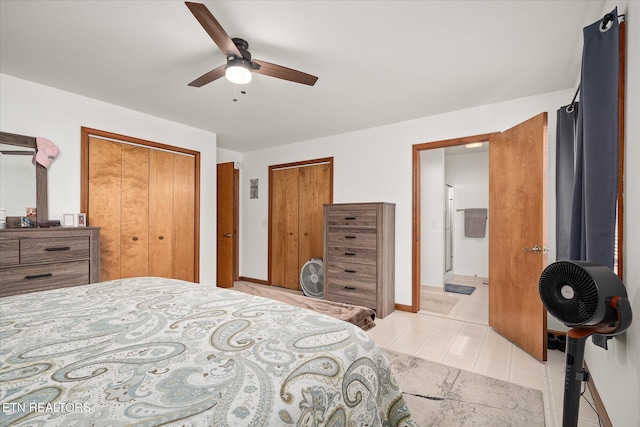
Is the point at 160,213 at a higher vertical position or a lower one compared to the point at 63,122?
lower

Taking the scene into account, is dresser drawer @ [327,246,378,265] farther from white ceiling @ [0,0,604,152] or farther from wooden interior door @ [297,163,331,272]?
white ceiling @ [0,0,604,152]

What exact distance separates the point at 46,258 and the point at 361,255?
3023mm

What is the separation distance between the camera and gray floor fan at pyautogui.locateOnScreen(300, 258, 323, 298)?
4207mm

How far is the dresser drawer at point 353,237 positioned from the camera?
3548 mm

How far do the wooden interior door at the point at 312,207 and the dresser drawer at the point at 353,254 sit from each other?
86 centimetres

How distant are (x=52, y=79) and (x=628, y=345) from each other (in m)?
4.47

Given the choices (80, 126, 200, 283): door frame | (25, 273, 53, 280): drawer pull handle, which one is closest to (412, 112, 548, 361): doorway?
(80, 126, 200, 283): door frame

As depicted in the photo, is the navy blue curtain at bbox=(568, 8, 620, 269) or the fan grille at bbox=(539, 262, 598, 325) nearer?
Result: the fan grille at bbox=(539, 262, 598, 325)

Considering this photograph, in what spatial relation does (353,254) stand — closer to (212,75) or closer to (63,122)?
(212,75)

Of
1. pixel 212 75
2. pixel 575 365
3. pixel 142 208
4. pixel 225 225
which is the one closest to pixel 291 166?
pixel 225 225

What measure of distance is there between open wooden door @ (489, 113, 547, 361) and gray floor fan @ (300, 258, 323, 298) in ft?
6.96

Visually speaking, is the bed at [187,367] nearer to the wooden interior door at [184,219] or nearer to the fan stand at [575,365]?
the fan stand at [575,365]

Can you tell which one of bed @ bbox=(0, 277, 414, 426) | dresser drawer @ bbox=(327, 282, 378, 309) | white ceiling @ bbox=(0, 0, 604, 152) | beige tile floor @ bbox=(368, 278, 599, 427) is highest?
white ceiling @ bbox=(0, 0, 604, 152)

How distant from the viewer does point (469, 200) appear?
5.87 m
